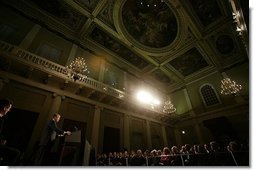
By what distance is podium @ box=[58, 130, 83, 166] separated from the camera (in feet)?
11.2

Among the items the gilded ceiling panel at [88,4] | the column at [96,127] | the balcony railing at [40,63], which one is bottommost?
the column at [96,127]

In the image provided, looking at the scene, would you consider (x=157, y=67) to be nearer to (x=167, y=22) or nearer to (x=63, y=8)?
(x=167, y=22)

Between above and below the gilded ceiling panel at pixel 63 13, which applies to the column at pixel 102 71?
below

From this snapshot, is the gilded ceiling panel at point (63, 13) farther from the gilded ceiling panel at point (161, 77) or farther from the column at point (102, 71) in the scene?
the gilded ceiling panel at point (161, 77)

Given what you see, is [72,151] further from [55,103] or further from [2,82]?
[2,82]

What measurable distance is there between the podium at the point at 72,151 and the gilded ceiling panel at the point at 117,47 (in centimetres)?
944

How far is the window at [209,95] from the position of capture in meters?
14.3

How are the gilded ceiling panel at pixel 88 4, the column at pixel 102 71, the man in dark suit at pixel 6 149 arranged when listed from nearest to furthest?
the man in dark suit at pixel 6 149 → the gilded ceiling panel at pixel 88 4 → the column at pixel 102 71

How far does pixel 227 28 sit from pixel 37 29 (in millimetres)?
14016

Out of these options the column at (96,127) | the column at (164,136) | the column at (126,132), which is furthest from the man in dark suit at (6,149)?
the column at (164,136)

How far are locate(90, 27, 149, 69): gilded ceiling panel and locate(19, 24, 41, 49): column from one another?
12.3 feet

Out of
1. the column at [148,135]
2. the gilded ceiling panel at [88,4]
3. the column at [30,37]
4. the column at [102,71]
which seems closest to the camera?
the column at [30,37]

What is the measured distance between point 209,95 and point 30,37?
639 inches

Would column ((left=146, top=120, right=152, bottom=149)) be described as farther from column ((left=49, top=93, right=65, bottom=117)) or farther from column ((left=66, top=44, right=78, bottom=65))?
column ((left=66, top=44, right=78, bottom=65))
